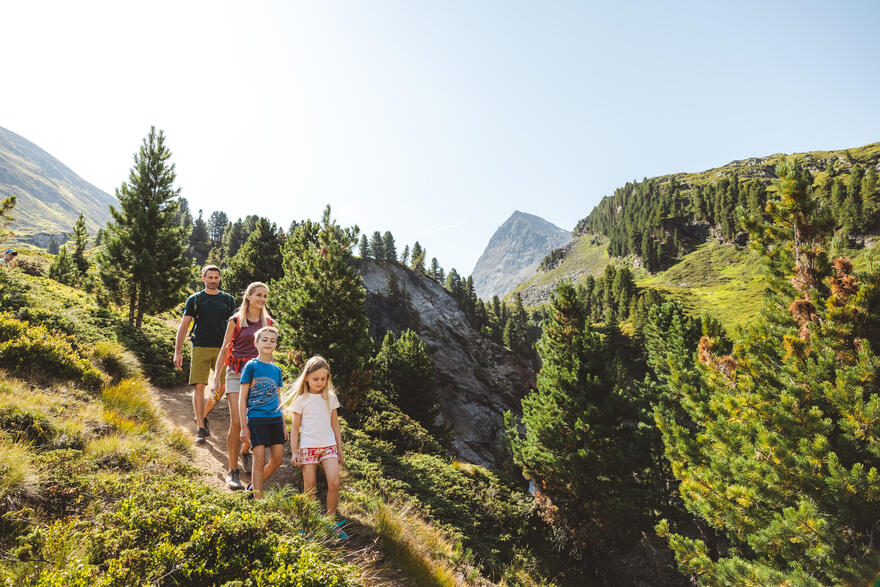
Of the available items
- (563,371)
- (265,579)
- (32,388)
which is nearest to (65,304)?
(32,388)

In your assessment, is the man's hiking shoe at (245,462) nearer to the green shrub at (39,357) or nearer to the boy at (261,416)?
the boy at (261,416)

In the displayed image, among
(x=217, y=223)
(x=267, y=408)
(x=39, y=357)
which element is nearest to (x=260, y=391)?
(x=267, y=408)

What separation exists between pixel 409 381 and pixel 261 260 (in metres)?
15.8

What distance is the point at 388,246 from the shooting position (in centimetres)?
8850

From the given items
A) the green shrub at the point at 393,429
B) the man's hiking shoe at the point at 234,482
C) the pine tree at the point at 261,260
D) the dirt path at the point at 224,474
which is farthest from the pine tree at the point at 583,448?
the pine tree at the point at 261,260

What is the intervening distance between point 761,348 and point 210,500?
10512 mm

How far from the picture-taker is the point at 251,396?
5102 mm

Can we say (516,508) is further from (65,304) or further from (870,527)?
(65,304)

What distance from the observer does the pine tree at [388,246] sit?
288 ft

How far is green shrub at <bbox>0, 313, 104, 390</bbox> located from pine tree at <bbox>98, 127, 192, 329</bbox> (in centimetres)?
838

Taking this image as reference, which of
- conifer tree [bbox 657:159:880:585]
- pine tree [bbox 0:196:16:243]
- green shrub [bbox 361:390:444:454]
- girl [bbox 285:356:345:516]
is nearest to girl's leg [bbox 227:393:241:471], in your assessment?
girl [bbox 285:356:345:516]

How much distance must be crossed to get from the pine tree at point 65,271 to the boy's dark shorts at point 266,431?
31664 millimetres

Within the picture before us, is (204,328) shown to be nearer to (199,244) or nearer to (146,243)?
(146,243)

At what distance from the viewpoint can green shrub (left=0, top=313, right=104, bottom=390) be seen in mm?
6684
